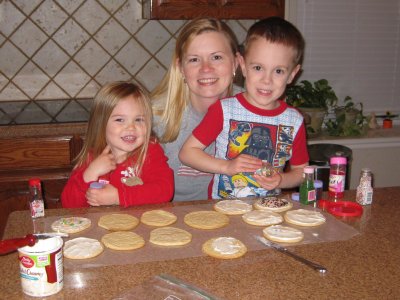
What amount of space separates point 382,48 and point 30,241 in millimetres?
2918

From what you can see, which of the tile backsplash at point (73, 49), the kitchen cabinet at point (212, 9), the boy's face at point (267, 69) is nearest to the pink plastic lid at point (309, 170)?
the boy's face at point (267, 69)

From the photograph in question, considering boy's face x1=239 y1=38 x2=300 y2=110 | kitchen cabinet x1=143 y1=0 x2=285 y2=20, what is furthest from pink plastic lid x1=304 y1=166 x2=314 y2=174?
kitchen cabinet x1=143 y1=0 x2=285 y2=20

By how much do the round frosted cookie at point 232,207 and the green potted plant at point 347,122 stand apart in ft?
5.73

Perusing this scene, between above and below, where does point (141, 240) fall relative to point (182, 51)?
below

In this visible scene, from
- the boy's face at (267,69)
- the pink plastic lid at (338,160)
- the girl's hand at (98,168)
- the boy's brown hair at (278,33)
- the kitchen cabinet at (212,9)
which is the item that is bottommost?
the girl's hand at (98,168)

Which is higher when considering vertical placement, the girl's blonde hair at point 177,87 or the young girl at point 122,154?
the girl's blonde hair at point 177,87

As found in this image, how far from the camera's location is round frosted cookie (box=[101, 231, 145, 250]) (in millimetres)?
1026

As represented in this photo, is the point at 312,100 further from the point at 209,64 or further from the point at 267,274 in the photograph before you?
the point at 267,274

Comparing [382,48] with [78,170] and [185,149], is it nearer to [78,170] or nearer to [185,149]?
[185,149]

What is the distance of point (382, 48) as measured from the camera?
3.19 m

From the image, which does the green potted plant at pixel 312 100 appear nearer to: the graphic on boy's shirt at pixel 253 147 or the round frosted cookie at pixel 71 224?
the graphic on boy's shirt at pixel 253 147

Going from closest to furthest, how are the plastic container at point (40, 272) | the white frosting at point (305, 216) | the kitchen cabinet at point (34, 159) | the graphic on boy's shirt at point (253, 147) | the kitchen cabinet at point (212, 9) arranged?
1. the plastic container at point (40, 272)
2. the white frosting at point (305, 216)
3. the graphic on boy's shirt at point (253, 147)
4. the kitchen cabinet at point (34, 159)
5. the kitchen cabinet at point (212, 9)

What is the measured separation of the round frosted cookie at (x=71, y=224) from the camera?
1.11 m

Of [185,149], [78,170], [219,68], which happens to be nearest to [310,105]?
[219,68]
